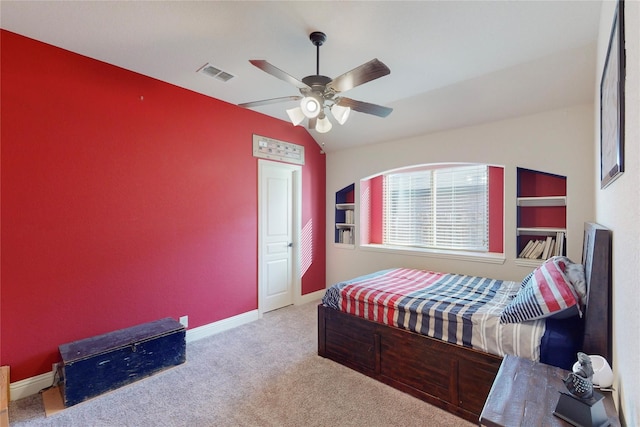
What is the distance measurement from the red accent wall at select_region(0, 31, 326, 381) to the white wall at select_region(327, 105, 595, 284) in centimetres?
205

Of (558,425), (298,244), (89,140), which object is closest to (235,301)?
(298,244)

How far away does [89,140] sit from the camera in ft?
8.84

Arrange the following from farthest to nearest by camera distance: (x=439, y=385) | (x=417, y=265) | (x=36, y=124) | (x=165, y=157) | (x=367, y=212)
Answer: (x=367, y=212)
(x=417, y=265)
(x=165, y=157)
(x=36, y=124)
(x=439, y=385)

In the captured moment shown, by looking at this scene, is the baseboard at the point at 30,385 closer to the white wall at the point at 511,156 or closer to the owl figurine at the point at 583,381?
the owl figurine at the point at 583,381

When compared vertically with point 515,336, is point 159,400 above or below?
below

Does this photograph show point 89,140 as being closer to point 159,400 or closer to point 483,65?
point 159,400

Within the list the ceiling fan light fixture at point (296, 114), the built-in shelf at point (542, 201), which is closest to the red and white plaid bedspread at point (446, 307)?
the built-in shelf at point (542, 201)

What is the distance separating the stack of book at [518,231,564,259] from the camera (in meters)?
3.17

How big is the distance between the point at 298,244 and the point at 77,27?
3392 mm

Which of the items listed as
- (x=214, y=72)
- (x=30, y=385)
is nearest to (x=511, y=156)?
(x=214, y=72)

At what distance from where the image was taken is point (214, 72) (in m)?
2.94

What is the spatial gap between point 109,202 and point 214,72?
160 centimetres

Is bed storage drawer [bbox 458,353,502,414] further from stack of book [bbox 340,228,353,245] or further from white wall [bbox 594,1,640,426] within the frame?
stack of book [bbox 340,228,353,245]

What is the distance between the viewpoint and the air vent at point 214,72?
2.84m
